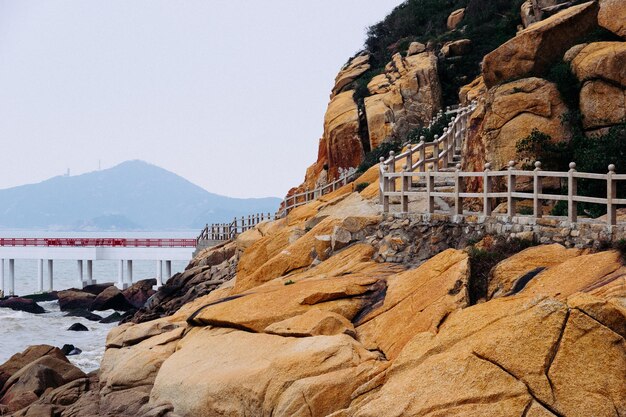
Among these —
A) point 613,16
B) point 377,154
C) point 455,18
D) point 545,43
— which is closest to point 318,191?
point 377,154

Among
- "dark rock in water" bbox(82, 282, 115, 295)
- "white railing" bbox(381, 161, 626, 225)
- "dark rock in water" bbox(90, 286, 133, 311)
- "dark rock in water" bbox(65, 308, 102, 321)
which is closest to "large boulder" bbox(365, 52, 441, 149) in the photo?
"white railing" bbox(381, 161, 626, 225)

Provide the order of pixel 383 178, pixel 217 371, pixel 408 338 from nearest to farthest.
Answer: pixel 408 338
pixel 217 371
pixel 383 178

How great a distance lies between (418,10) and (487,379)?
2036 inches

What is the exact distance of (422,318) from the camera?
16922 millimetres

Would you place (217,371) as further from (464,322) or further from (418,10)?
(418,10)

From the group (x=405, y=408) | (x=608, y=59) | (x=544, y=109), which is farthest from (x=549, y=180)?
(x=405, y=408)

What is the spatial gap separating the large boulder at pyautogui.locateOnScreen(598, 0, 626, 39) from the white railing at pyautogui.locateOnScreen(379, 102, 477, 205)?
6.64 metres

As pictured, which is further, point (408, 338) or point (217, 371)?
point (217, 371)

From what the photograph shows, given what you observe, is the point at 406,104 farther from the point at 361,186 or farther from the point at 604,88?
the point at 604,88

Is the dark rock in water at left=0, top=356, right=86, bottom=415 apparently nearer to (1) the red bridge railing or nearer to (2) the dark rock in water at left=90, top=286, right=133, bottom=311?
(2) the dark rock in water at left=90, top=286, right=133, bottom=311

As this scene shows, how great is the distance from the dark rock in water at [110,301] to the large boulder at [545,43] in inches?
1443

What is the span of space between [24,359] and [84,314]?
25.8 meters

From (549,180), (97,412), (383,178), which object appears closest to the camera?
(97,412)

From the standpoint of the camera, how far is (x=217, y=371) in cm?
1778
